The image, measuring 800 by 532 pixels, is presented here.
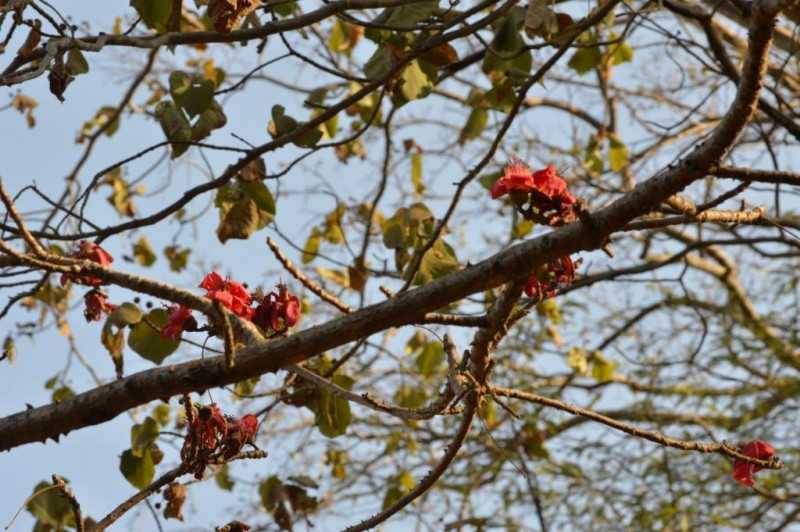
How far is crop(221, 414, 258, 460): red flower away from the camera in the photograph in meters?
1.74

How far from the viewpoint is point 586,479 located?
5301mm

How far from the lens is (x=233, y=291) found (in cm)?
188

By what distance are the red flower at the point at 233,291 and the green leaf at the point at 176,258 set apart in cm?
249

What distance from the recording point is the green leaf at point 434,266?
8.48 feet

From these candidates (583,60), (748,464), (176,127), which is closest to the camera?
(748,464)

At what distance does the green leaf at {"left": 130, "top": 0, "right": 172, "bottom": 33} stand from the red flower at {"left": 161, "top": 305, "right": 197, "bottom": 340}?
0.72 meters

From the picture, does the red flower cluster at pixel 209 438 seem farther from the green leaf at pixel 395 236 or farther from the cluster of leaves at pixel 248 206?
the green leaf at pixel 395 236

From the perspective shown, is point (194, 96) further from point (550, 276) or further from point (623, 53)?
point (623, 53)

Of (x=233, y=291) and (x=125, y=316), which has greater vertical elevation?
(x=125, y=316)

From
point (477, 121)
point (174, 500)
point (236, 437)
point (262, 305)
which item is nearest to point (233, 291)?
point (262, 305)

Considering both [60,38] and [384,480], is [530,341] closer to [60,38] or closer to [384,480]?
[384,480]

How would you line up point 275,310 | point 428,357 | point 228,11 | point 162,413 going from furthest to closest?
point 428,357
point 162,413
point 228,11
point 275,310

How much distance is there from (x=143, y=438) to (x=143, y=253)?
1771 mm

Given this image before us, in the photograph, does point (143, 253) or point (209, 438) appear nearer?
point (209, 438)
